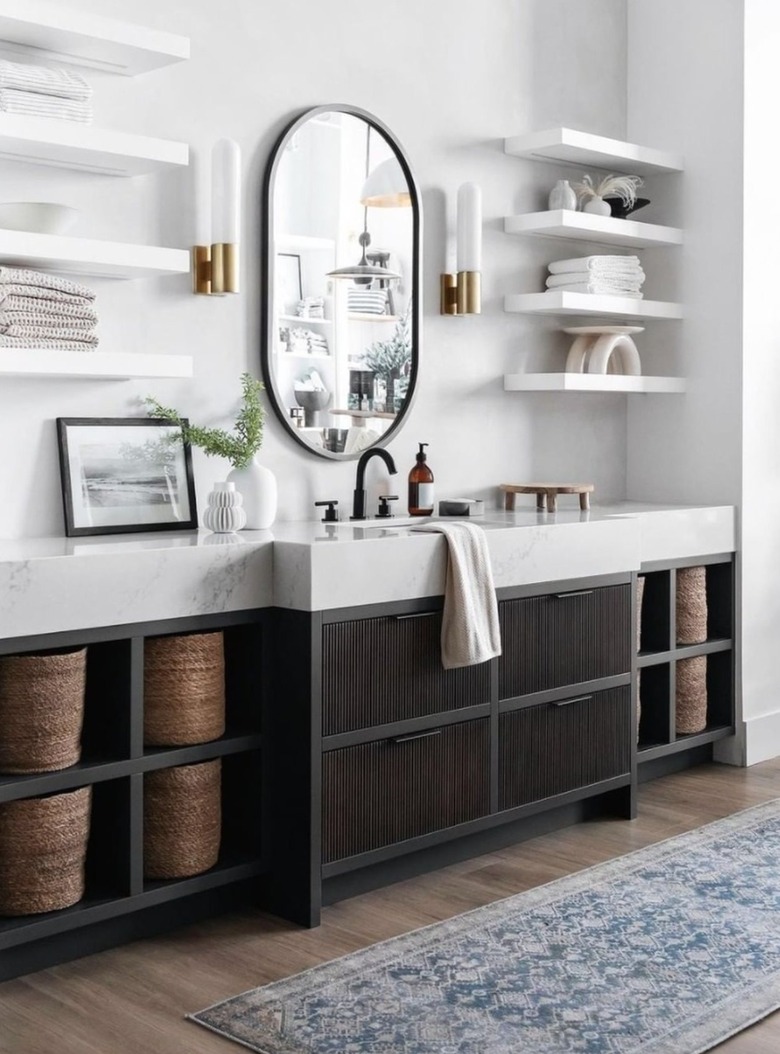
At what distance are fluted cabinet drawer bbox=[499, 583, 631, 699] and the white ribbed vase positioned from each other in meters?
0.73

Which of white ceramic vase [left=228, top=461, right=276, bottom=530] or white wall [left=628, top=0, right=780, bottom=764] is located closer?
white ceramic vase [left=228, top=461, right=276, bottom=530]

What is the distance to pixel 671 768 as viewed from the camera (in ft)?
14.2

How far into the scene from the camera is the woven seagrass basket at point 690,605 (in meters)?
4.27

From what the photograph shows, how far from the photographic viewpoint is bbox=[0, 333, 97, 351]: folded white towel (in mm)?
2826

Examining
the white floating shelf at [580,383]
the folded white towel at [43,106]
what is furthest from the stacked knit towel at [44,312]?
the white floating shelf at [580,383]

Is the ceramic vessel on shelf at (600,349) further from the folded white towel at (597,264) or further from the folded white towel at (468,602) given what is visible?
the folded white towel at (468,602)

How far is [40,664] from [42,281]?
87cm

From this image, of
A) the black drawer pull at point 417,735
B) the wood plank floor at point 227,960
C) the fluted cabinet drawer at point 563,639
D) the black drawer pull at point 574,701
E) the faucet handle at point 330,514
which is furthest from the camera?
the faucet handle at point 330,514

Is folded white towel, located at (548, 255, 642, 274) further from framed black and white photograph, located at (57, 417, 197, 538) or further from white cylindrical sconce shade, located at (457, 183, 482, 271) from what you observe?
framed black and white photograph, located at (57, 417, 197, 538)

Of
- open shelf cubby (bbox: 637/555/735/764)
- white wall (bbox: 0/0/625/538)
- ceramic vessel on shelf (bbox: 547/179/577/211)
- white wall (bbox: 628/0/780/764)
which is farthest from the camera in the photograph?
white wall (bbox: 628/0/780/764)

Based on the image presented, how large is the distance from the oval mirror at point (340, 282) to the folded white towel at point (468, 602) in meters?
0.64

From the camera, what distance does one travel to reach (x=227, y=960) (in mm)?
2770

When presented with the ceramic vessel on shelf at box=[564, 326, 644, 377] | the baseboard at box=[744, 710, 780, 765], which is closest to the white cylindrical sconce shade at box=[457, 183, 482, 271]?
the ceramic vessel on shelf at box=[564, 326, 644, 377]

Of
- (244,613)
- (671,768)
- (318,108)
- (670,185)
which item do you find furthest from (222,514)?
(670,185)
